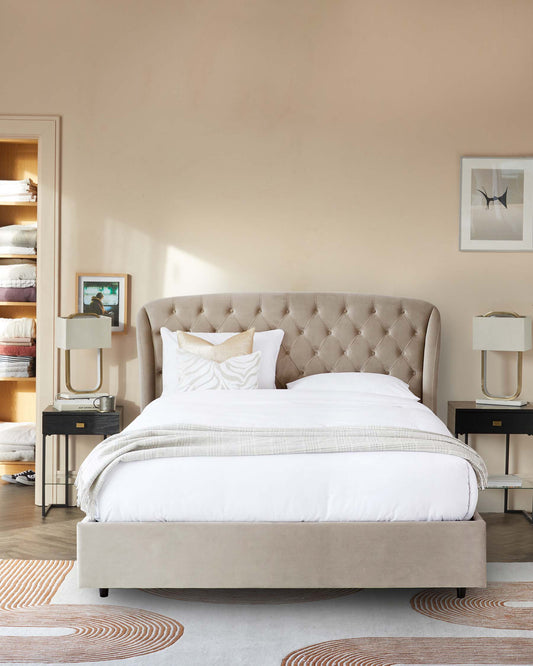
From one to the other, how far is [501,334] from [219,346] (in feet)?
5.51

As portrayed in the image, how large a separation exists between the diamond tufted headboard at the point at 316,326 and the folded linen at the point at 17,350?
1.11 metres

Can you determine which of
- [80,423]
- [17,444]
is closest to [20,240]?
[17,444]

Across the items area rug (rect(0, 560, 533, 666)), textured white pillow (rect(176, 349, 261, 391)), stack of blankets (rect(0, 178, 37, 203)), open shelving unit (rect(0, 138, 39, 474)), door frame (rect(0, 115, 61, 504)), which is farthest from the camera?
open shelving unit (rect(0, 138, 39, 474))

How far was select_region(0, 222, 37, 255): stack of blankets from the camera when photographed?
5.32 meters

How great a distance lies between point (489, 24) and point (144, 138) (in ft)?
7.49

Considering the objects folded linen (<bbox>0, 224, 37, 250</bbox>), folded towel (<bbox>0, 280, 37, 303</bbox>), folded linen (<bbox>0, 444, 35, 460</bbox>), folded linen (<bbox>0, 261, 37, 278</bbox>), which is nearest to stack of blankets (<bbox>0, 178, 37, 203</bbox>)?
folded linen (<bbox>0, 224, 37, 250</bbox>)

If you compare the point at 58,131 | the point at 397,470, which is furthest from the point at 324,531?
the point at 58,131

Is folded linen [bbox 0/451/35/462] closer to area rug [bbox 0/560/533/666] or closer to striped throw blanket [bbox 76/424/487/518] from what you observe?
area rug [bbox 0/560/533/666]

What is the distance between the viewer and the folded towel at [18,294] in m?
5.34

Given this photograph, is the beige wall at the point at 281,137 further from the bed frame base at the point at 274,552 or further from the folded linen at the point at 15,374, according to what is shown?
the bed frame base at the point at 274,552

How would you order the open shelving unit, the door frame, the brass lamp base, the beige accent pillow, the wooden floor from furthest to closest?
the open shelving unit → the door frame → the brass lamp base → the beige accent pillow → the wooden floor

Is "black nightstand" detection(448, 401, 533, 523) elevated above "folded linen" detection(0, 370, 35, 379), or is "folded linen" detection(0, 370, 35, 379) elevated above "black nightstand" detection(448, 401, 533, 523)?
"folded linen" detection(0, 370, 35, 379)

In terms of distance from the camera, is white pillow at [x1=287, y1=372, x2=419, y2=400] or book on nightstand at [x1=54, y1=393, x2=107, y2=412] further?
book on nightstand at [x1=54, y1=393, x2=107, y2=412]

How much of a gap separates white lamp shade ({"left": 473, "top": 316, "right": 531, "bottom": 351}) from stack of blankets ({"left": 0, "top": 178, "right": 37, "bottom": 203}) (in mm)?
3125
